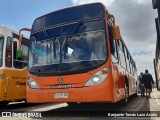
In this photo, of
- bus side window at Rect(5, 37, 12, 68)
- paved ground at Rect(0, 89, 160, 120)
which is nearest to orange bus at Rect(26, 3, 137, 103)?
paved ground at Rect(0, 89, 160, 120)

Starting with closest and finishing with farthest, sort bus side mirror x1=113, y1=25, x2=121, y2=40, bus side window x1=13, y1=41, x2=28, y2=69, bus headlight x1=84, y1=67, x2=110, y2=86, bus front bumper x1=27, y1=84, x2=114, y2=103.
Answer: bus front bumper x1=27, y1=84, x2=114, y2=103 < bus headlight x1=84, y1=67, x2=110, y2=86 < bus side mirror x1=113, y1=25, x2=121, y2=40 < bus side window x1=13, y1=41, x2=28, y2=69

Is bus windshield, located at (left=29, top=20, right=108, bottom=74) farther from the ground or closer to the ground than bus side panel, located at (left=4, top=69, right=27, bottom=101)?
farther from the ground

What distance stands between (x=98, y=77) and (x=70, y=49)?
46.7 inches

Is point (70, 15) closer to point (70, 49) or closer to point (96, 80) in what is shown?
point (70, 49)

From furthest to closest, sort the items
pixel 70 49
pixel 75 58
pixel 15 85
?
pixel 15 85 → pixel 70 49 → pixel 75 58

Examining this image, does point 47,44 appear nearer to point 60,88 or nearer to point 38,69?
point 38,69

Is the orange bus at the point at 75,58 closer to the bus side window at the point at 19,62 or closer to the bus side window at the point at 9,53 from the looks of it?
the bus side window at the point at 9,53

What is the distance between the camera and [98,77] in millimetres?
6781

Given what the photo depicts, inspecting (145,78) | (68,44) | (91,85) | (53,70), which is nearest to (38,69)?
(53,70)

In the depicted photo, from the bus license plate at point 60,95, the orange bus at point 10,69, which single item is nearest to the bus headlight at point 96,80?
the bus license plate at point 60,95

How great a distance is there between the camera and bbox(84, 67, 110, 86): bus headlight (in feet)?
22.1

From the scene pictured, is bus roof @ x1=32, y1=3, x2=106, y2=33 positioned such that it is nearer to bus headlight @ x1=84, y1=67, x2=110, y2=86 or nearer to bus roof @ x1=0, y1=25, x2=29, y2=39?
bus headlight @ x1=84, y1=67, x2=110, y2=86

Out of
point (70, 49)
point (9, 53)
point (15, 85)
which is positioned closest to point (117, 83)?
point (70, 49)

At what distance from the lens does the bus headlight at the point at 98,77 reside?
6.74 m
